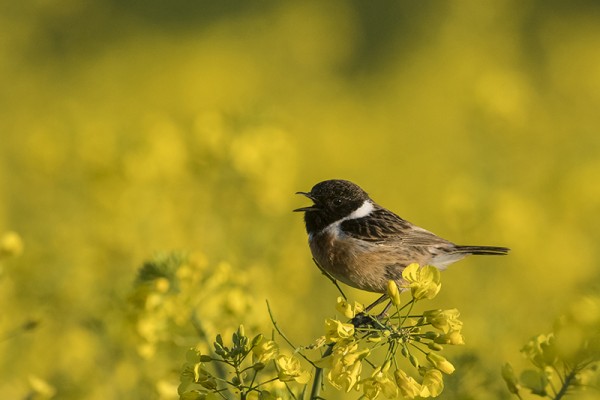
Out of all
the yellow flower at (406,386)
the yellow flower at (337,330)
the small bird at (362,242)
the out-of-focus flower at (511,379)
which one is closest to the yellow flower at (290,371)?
the yellow flower at (337,330)

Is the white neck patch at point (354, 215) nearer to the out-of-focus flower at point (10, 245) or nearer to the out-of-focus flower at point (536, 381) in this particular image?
the out-of-focus flower at point (10, 245)

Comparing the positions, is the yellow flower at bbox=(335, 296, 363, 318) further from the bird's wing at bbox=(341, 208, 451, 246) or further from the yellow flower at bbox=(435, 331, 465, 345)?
the bird's wing at bbox=(341, 208, 451, 246)

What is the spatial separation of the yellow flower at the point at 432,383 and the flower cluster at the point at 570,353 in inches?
8.4

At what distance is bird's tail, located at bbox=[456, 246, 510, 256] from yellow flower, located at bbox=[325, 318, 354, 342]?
1.32 metres

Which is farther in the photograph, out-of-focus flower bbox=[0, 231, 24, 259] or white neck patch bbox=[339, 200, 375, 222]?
white neck patch bbox=[339, 200, 375, 222]

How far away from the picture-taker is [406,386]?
209 cm

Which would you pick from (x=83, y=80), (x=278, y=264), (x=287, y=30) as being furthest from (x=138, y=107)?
(x=278, y=264)

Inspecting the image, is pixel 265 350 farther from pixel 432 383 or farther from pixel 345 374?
pixel 432 383

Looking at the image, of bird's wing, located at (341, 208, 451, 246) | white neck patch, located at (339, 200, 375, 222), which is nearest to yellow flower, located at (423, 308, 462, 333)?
bird's wing, located at (341, 208, 451, 246)

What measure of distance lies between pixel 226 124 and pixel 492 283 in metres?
2.01

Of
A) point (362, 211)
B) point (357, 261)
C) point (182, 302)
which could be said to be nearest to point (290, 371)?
point (182, 302)

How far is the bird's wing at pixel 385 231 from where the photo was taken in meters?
3.42

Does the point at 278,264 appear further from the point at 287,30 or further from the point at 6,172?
the point at 287,30

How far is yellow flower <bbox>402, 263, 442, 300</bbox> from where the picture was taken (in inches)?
85.3
